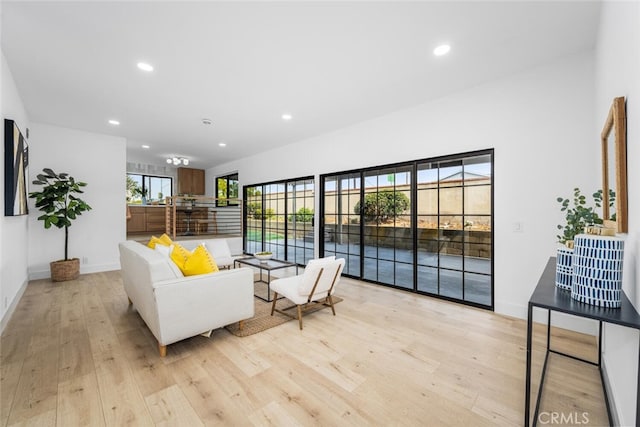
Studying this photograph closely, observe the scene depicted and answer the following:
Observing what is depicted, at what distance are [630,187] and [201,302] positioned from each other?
118 inches

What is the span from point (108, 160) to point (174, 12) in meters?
4.70

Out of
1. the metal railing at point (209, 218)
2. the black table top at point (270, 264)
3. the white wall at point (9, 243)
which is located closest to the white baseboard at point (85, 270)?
the white wall at point (9, 243)

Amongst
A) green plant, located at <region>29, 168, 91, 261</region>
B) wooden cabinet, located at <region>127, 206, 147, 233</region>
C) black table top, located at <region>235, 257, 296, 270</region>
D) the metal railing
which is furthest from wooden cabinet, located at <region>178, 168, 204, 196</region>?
black table top, located at <region>235, 257, 296, 270</region>

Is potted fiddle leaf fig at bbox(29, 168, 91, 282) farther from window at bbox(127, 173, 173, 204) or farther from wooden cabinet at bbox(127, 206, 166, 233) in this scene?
window at bbox(127, 173, 173, 204)

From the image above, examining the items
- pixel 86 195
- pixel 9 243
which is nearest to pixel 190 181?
pixel 86 195

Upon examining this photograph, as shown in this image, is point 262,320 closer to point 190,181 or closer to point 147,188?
point 190,181

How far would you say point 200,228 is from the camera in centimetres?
855

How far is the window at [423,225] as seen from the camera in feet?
11.3

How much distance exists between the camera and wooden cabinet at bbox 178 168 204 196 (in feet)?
28.6

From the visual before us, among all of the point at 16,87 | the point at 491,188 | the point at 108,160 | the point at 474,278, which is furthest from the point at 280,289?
the point at 108,160

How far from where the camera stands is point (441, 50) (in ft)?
8.57

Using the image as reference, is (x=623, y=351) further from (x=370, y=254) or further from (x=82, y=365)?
(x=82, y=365)

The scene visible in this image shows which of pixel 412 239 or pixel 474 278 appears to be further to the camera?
pixel 412 239

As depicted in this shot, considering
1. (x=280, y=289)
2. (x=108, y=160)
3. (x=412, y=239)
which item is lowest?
(x=280, y=289)
